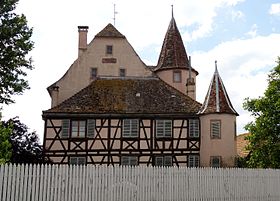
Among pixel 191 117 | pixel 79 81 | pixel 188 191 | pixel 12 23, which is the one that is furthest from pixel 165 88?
A: pixel 188 191

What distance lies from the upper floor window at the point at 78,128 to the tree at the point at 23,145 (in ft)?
8.67

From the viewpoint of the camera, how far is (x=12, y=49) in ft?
69.4

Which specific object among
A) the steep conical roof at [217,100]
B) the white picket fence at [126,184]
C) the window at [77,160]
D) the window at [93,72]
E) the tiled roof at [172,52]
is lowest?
the white picket fence at [126,184]

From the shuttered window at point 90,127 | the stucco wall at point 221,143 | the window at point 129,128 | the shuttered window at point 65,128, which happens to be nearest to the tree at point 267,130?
the stucco wall at point 221,143

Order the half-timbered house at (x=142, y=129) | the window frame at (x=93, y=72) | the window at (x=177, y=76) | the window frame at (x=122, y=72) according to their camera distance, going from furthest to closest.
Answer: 1. the window at (x=177, y=76)
2. the window frame at (x=122, y=72)
3. the window frame at (x=93, y=72)
4. the half-timbered house at (x=142, y=129)

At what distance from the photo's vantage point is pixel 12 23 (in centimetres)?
2156

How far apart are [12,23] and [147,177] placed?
11040 mm

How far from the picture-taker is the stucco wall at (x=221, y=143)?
30.2 meters

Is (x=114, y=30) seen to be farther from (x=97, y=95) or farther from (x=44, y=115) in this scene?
(x=44, y=115)

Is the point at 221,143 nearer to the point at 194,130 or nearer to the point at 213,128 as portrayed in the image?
the point at 213,128

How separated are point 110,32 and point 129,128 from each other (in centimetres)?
1017

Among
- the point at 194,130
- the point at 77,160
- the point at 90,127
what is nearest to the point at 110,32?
the point at 90,127

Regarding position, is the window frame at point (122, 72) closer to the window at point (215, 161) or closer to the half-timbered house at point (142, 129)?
the half-timbered house at point (142, 129)

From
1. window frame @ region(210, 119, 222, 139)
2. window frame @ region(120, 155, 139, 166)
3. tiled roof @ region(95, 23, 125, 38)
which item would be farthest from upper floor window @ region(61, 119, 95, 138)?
tiled roof @ region(95, 23, 125, 38)
